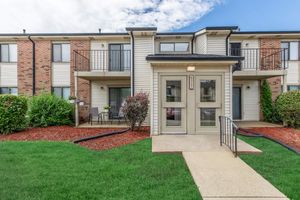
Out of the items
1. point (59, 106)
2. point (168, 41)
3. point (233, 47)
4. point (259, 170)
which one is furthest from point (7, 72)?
point (259, 170)

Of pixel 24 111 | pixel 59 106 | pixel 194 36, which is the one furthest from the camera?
pixel 194 36

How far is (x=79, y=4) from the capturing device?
64.2ft

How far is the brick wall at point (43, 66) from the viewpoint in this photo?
15.6 metres

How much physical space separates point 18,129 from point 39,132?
1.00 m

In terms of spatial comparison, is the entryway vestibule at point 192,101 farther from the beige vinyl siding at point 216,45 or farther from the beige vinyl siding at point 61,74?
the beige vinyl siding at point 61,74

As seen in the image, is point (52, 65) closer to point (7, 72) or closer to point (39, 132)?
point (7, 72)

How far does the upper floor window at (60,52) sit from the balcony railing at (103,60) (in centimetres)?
75

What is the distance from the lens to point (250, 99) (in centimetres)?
1553

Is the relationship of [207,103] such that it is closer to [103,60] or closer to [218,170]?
[218,170]

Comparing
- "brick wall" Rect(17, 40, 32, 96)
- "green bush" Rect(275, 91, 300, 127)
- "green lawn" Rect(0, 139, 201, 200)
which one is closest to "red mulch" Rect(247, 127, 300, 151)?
"green bush" Rect(275, 91, 300, 127)

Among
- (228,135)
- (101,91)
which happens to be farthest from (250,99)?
(101,91)

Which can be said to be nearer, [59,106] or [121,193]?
[121,193]

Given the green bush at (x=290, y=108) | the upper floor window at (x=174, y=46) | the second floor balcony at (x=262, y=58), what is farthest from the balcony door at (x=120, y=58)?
the green bush at (x=290, y=108)

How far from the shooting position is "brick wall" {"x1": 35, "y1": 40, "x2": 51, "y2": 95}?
1555 centimetres
